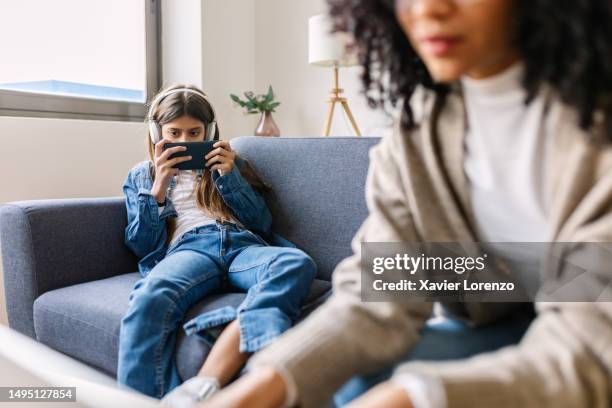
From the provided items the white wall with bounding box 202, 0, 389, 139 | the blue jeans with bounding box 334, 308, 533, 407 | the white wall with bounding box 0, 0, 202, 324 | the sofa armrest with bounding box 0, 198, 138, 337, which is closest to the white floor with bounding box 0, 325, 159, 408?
the blue jeans with bounding box 334, 308, 533, 407

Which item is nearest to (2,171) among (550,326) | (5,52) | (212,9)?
(5,52)

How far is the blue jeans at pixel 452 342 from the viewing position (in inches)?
22.1

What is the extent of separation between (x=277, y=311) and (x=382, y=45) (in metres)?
0.64

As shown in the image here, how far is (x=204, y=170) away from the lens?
155 cm

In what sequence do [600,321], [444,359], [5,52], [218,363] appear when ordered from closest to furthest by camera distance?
[600,321], [444,359], [218,363], [5,52]

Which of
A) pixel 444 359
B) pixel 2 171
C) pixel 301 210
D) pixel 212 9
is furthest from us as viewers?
pixel 212 9

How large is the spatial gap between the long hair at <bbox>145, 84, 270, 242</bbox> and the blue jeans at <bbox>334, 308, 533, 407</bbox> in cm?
95

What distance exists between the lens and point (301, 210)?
4.95 ft

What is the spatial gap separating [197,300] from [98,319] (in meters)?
0.23

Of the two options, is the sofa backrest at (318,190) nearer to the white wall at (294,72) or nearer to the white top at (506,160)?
the white top at (506,160)

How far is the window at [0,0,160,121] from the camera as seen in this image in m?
1.96

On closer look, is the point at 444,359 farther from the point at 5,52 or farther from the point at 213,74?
the point at 213,74

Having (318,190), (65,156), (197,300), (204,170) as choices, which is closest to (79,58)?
(65,156)

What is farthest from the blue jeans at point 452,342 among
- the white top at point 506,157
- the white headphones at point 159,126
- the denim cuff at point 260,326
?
the white headphones at point 159,126
